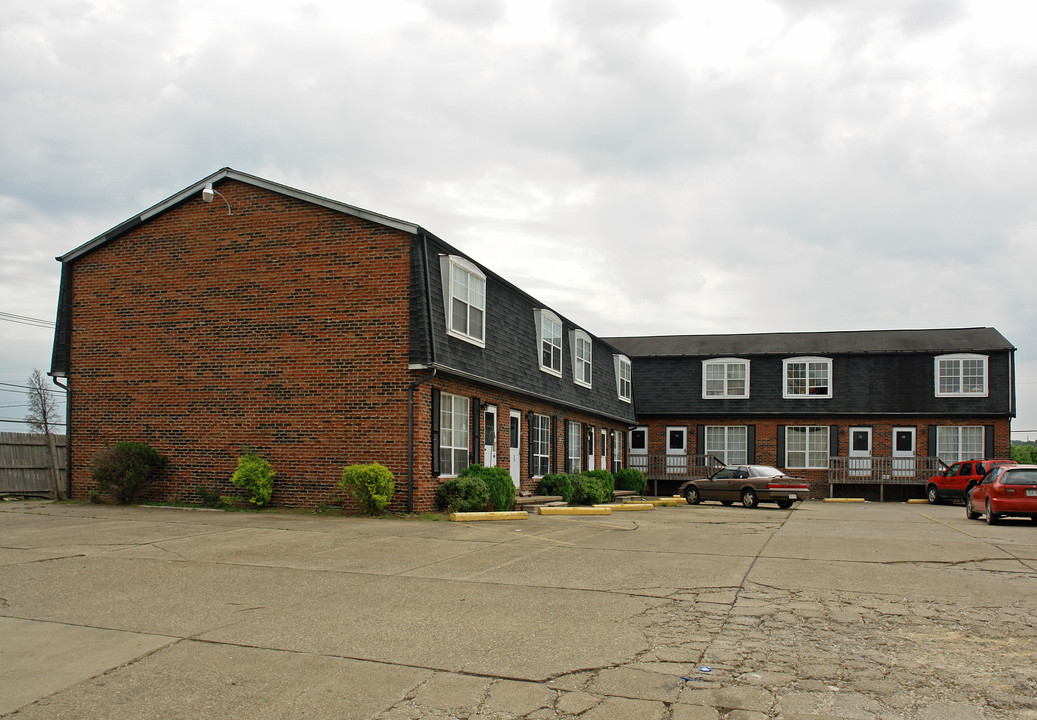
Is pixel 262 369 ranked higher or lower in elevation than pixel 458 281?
lower

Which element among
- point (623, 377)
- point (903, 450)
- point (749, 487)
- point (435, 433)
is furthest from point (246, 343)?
point (903, 450)

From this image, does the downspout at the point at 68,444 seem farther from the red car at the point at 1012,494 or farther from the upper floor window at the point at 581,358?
the red car at the point at 1012,494

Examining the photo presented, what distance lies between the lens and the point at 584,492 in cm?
2444

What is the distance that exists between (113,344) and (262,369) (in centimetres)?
417

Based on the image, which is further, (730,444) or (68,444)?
(730,444)

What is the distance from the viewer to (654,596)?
8820 millimetres

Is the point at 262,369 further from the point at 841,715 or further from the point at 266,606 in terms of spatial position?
the point at 841,715

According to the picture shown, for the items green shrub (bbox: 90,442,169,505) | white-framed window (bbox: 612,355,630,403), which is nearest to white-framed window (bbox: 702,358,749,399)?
white-framed window (bbox: 612,355,630,403)

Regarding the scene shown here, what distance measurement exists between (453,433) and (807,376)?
25353mm

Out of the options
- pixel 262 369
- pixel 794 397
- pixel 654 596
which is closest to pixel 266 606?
pixel 654 596

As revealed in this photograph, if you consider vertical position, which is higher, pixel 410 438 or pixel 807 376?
pixel 807 376

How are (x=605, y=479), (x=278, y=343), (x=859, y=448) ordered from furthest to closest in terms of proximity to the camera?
(x=859, y=448) < (x=605, y=479) < (x=278, y=343)

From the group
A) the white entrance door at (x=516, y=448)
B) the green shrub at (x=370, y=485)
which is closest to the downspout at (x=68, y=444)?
the green shrub at (x=370, y=485)

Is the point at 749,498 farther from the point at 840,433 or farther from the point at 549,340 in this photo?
the point at 840,433
